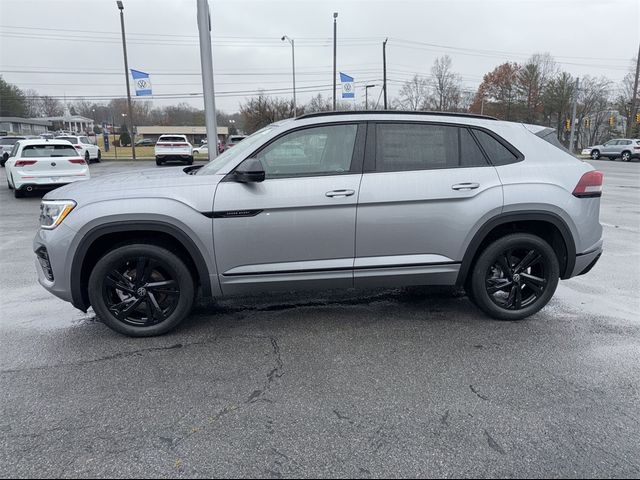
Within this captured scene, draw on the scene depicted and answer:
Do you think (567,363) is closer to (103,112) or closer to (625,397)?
(625,397)

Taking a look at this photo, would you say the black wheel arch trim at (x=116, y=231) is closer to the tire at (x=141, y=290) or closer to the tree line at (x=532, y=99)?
the tire at (x=141, y=290)

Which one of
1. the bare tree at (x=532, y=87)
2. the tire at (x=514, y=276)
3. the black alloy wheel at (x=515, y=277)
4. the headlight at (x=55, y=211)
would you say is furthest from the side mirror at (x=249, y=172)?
the bare tree at (x=532, y=87)

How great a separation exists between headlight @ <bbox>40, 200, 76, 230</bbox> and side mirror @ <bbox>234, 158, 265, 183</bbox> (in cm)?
133

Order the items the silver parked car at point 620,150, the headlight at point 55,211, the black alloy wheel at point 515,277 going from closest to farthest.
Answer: the headlight at point 55,211 → the black alloy wheel at point 515,277 → the silver parked car at point 620,150

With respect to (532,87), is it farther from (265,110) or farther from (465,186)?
(465,186)

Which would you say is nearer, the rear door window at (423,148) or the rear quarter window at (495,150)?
the rear door window at (423,148)

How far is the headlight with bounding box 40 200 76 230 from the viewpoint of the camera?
361cm

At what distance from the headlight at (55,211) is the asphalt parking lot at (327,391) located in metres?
0.99

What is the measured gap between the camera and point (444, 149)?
13.1ft

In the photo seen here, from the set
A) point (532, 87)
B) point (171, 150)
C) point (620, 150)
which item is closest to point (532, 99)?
point (532, 87)

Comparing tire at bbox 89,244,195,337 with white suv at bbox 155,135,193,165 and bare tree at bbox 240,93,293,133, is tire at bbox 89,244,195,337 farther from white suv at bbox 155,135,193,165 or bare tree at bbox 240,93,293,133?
bare tree at bbox 240,93,293,133

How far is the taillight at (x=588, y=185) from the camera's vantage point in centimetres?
402

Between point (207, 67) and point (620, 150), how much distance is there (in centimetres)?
3934

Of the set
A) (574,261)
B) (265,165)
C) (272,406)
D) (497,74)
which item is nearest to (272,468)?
(272,406)
